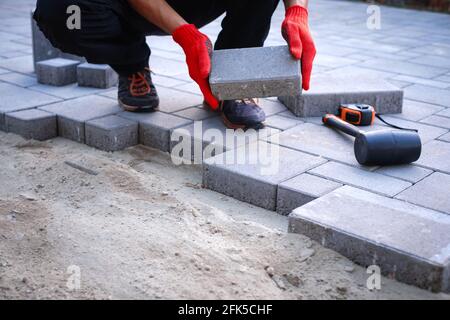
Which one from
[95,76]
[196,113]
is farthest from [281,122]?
[95,76]

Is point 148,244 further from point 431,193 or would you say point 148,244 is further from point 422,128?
point 422,128

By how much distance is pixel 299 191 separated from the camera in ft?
8.30

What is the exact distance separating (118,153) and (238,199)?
0.82 meters

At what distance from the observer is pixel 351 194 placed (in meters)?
2.44

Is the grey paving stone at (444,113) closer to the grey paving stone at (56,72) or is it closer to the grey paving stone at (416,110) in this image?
the grey paving stone at (416,110)

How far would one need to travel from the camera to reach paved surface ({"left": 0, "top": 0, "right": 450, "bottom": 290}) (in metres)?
2.39

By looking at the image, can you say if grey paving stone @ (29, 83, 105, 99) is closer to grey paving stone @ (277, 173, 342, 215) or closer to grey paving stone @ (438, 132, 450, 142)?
grey paving stone @ (277, 173, 342, 215)

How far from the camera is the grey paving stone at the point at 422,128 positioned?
127 inches

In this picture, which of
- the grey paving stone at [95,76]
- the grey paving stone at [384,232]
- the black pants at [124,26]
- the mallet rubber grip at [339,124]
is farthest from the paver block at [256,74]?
the grey paving stone at [95,76]

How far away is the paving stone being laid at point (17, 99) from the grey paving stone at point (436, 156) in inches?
85.6

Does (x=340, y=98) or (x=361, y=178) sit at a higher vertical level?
(x=340, y=98)

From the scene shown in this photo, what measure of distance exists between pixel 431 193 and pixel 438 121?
108cm
